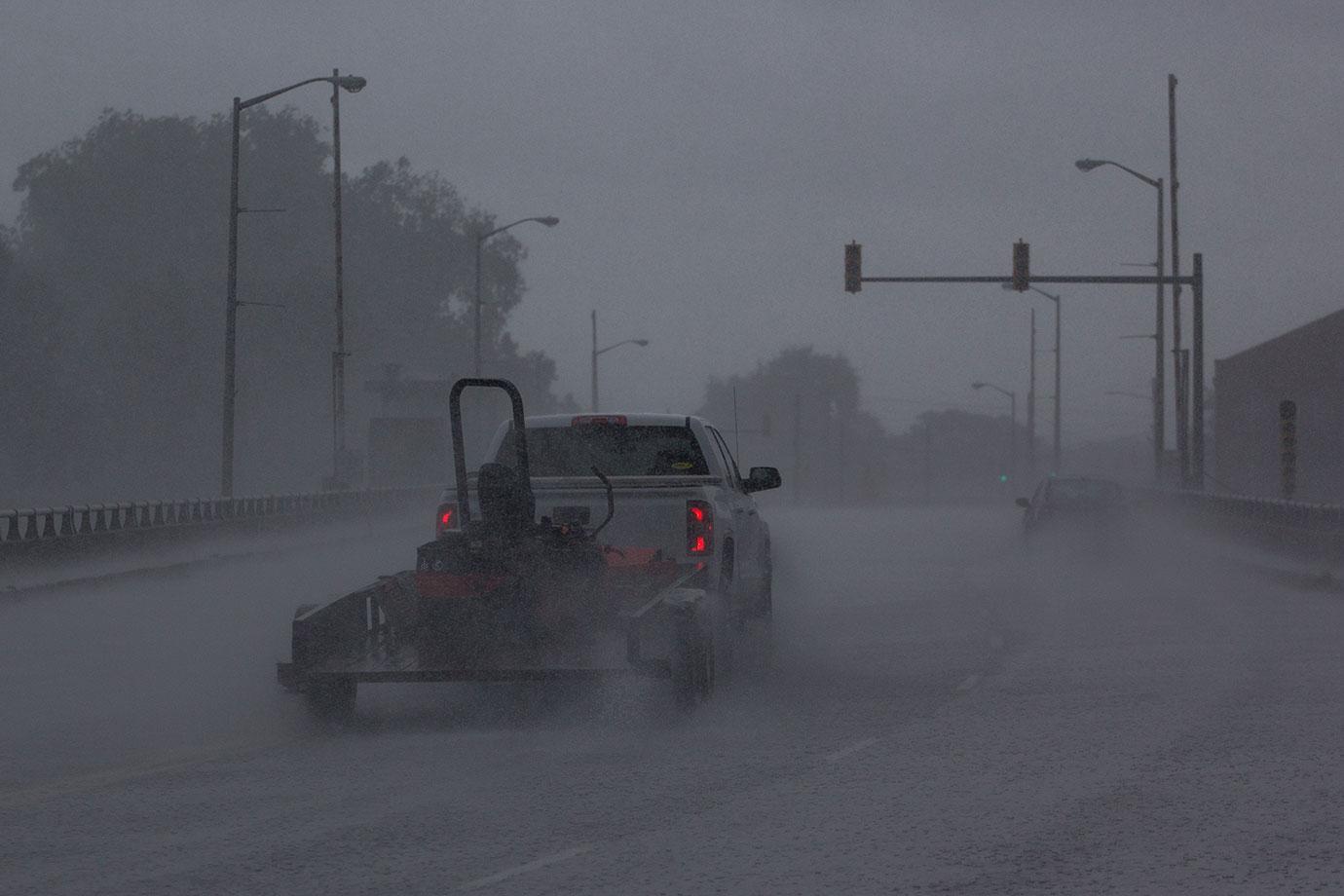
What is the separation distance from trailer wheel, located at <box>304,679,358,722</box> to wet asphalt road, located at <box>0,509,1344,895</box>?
5.9 inches

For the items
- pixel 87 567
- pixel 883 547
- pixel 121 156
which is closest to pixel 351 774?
pixel 87 567

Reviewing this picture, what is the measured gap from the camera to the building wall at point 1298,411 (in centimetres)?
7475

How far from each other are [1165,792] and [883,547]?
29591mm

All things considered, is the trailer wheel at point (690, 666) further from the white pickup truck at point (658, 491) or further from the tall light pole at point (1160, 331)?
the tall light pole at point (1160, 331)

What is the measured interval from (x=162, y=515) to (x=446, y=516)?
16.0 metres

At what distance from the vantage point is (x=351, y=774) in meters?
9.51

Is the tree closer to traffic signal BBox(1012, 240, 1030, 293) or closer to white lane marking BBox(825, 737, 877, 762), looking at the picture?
traffic signal BBox(1012, 240, 1030, 293)

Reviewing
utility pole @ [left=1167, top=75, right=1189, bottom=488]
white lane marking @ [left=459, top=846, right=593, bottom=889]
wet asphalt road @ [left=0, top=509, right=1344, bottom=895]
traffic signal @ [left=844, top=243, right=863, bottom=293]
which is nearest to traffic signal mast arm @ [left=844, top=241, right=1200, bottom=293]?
traffic signal @ [left=844, top=243, right=863, bottom=293]

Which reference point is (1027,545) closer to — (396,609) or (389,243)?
(396,609)

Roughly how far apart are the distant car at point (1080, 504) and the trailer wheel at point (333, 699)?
2347 cm

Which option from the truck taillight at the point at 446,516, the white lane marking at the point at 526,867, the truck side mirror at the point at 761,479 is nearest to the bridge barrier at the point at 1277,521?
the truck side mirror at the point at 761,479

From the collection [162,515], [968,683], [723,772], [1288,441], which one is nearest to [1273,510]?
[1288,441]

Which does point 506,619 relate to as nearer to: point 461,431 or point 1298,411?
point 461,431

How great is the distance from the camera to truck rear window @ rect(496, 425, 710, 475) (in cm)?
1460
